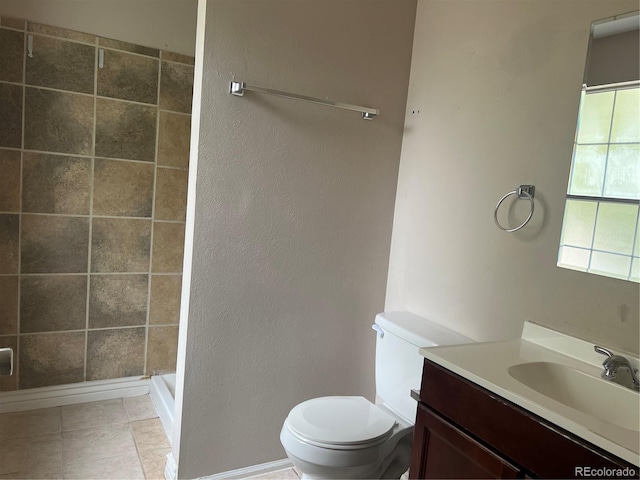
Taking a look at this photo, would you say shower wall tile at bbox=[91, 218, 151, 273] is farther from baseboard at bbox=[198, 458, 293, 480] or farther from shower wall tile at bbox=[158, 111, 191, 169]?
baseboard at bbox=[198, 458, 293, 480]

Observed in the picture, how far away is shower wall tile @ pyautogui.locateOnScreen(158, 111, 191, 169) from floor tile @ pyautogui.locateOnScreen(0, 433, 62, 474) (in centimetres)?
149

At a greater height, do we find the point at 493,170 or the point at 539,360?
the point at 493,170

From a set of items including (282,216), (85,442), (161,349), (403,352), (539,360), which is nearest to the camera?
(539,360)

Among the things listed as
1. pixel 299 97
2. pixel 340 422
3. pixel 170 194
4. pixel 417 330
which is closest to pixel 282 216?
pixel 299 97

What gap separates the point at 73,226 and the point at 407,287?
5.72 feet

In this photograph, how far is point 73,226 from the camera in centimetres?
244

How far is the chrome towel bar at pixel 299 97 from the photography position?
1.80 meters

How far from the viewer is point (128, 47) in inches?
96.6

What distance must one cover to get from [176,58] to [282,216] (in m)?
1.25

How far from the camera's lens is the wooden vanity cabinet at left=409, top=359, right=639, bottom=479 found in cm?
99

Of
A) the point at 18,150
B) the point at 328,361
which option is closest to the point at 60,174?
the point at 18,150

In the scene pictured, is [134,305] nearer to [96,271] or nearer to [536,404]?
[96,271]

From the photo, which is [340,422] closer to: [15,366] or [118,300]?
[118,300]

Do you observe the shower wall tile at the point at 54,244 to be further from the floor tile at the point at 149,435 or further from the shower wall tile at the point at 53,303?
the floor tile at the point at 149,435
